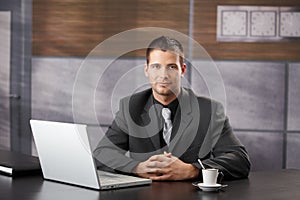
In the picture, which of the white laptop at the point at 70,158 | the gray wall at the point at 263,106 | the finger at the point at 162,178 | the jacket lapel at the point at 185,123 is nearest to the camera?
the white laptop at the point at 70,158

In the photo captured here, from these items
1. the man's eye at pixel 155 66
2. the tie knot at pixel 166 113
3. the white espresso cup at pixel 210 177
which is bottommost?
the white espresso cup at pixel 210 177

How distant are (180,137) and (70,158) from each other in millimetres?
578

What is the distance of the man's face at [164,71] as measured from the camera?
279cm

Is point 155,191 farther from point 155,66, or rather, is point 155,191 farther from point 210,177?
point 155,66

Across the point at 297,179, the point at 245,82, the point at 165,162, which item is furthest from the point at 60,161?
the point at 245,82

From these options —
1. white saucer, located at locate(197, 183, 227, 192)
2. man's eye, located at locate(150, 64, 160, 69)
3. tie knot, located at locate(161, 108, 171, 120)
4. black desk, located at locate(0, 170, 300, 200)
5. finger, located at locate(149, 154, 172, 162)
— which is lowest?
black desk, located at locate(0, 170, 300, 200)

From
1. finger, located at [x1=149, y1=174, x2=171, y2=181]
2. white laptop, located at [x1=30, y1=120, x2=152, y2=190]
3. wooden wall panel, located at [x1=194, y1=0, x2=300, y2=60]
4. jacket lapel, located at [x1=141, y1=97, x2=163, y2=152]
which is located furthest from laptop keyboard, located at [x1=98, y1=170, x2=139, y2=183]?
wooden wall panel, located at [x1=194, y1=0, x2=300, y2=60]

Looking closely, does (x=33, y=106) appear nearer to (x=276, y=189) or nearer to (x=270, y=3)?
(x=270, y=3)

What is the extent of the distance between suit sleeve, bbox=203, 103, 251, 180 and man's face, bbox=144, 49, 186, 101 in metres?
0.39

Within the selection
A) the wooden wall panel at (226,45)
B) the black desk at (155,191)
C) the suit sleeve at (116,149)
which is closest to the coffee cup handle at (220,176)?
the black desk at (155,191)

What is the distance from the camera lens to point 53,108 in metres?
5.67

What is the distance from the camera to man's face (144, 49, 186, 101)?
2793mm

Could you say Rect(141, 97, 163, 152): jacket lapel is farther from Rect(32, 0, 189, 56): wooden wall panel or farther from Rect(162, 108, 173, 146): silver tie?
Rect(32, 0, 189, 56): wooden wall panel

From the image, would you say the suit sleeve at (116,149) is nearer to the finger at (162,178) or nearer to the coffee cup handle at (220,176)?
the finger at (162,178)
